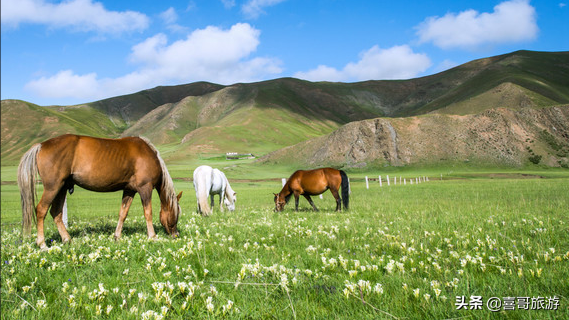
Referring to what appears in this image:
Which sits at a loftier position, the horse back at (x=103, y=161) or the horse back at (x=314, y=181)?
the horse back at (x=103, y=161)

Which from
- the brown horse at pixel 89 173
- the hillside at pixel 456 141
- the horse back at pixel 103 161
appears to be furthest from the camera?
the hillside at pixel 456 141

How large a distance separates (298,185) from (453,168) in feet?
251

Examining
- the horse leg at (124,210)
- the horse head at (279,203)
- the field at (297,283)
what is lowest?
the horse head at (279,203)

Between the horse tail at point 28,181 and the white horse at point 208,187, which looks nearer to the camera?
the horse tail at point 28,181

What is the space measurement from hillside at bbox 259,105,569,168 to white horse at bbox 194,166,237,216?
246ft

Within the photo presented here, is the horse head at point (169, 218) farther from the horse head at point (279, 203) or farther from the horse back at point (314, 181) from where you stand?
the horse back at point (314, 181)

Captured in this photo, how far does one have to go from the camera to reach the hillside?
80438 mm

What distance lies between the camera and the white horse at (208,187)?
1486 centimetres

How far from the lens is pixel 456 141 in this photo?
8688 cm

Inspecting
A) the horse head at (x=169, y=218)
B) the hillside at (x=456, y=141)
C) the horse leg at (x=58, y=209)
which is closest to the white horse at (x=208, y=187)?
the horse head at (x=169, y=218)

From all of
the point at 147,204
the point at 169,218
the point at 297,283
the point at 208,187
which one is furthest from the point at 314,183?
the point at 297,283

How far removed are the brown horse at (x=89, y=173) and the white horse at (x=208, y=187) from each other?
5512 millimetres

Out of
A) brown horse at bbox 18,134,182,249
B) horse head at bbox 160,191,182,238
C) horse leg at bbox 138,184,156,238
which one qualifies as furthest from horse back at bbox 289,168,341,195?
horse leg at bbox 138,184,156,238

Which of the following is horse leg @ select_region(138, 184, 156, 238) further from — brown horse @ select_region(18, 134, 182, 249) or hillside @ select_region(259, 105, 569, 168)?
hillside @ select_region(259, 105, 569, 168)
